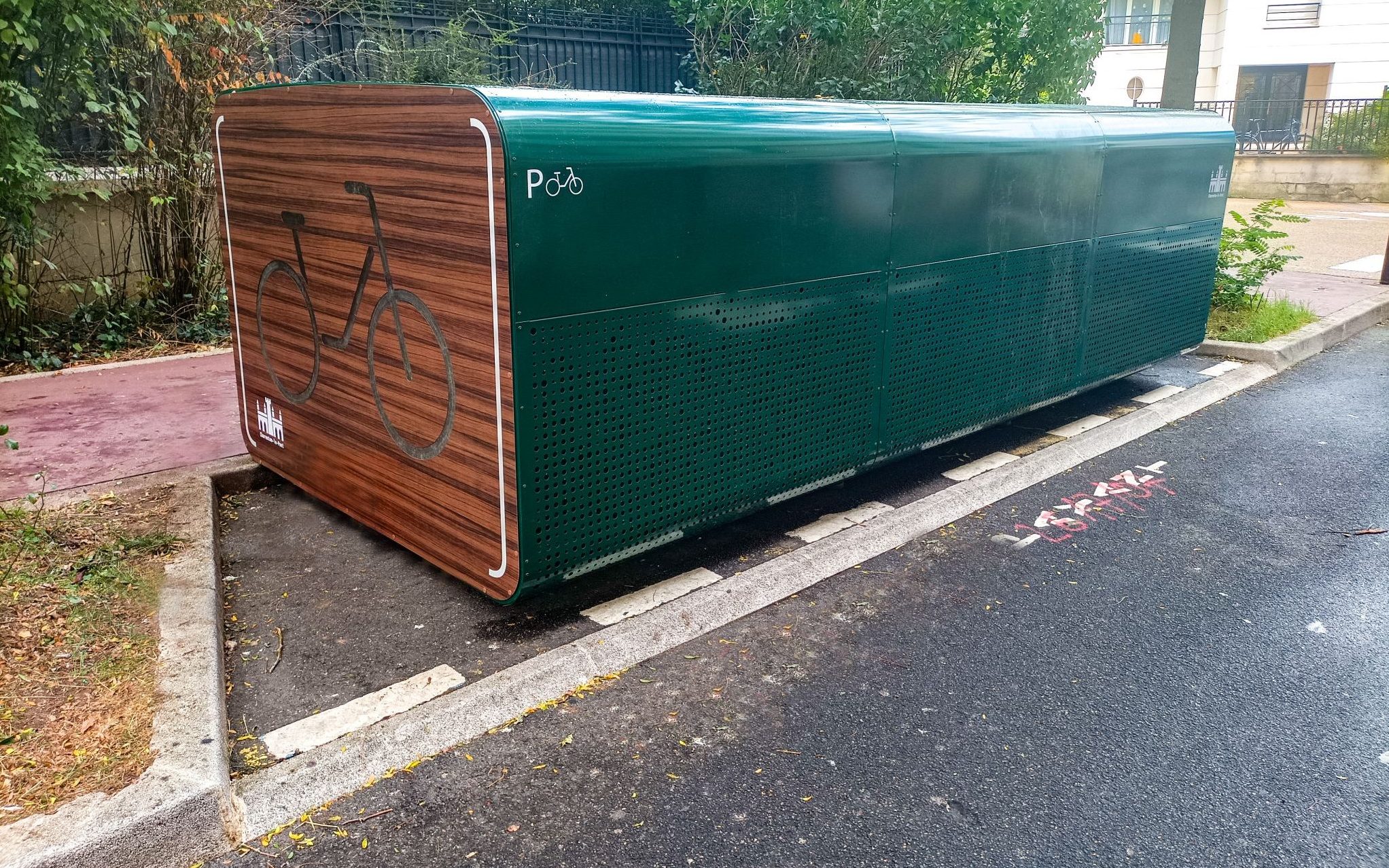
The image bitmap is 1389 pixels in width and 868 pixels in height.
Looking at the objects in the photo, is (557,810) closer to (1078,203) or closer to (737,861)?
(737,861)

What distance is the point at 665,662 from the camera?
140 inches

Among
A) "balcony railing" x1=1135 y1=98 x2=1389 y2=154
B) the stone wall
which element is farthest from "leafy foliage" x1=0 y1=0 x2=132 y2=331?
the stone wall

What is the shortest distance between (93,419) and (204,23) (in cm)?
333

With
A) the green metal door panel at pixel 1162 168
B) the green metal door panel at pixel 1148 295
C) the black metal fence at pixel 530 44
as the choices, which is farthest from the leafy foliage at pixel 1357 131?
the green metal door panel at pixel 1148 295

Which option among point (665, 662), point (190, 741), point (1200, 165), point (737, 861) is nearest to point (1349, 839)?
point (737, 861)

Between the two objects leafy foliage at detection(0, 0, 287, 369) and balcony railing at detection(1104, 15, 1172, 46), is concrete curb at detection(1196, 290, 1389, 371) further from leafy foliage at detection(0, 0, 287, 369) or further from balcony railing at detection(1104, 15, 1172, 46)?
balcony railing at detection(1104, 15, 1172, 46)

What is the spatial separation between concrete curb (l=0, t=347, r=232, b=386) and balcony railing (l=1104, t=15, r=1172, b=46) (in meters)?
33.8

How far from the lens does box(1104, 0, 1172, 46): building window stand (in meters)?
34.3

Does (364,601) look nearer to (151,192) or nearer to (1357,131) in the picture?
(151,192)

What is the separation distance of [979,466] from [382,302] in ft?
Result: 10.5

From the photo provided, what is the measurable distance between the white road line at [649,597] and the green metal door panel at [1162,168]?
3322 mm

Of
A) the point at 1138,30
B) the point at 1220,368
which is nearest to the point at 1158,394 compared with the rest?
the point at 1220,368

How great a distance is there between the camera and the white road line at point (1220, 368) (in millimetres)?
7445

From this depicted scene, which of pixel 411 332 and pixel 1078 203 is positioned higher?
pixel 1078 203
